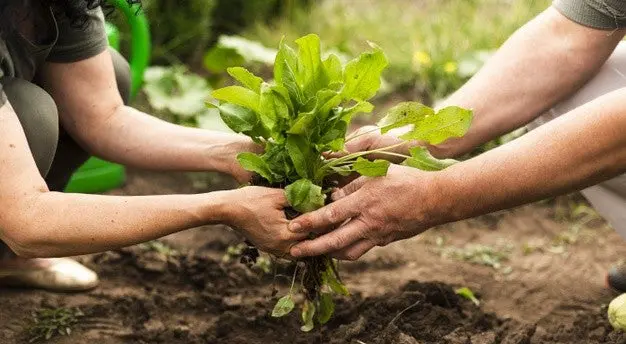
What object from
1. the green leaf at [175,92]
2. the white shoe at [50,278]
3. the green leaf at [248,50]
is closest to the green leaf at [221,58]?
the green leaf at [248,50]

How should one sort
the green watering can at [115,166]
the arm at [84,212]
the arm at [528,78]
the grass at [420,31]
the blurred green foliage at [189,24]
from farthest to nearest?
the blurred green foliage at [189,24] → the grass at [420,31] → the green watering can at [115,166] → the arm at [528,78] → the arm at [84,212]

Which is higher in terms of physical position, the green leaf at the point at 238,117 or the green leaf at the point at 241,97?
the green leaf at the point at 241,97

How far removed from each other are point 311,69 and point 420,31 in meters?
2.63

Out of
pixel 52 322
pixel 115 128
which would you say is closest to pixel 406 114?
pixel 115 128

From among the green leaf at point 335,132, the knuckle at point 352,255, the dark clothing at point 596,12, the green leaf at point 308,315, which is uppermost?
the dark clothing at point 596,12

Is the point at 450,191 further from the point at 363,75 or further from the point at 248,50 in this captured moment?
the point at 248,50

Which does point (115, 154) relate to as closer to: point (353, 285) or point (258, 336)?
point (258, 336)

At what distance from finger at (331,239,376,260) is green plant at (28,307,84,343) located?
783mm

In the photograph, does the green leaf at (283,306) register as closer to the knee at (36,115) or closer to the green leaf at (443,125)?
the green leaf at (443,125)

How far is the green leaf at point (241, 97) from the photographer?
7.27 feet

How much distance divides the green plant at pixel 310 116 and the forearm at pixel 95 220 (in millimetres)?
171

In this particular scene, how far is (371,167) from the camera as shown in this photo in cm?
222

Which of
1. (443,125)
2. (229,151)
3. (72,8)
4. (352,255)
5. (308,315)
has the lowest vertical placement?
(308,315)

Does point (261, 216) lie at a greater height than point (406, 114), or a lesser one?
lesser
